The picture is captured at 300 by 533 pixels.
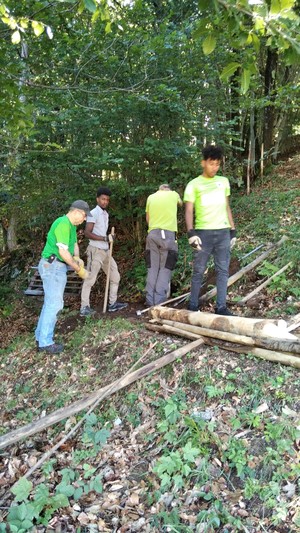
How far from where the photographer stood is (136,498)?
9.41 ft

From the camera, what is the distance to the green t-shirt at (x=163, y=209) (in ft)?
19.1

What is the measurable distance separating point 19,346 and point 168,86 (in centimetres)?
567

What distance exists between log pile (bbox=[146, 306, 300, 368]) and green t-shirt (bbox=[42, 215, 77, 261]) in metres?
1.71

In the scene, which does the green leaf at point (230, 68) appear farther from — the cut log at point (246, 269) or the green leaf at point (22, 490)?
the cut log at point (246, 269)

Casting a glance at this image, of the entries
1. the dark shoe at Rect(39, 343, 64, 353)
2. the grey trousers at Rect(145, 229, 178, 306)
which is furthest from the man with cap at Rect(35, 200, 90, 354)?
the grey trousers at Rect(145, 229, 178, 306)

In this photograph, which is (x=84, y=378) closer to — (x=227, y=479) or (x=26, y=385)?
(x=26, y=385)

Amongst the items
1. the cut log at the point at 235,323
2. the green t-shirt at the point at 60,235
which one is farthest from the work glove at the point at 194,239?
the green t-shirt at the point at 60,235

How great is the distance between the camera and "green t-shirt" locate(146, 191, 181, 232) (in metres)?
5.83

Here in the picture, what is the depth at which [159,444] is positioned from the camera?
3.25 m

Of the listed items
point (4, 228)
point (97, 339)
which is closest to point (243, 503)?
point (97, 339)

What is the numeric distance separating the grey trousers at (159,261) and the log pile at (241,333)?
1221 millimetres

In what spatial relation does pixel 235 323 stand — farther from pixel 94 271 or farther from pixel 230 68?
pixel 94 271

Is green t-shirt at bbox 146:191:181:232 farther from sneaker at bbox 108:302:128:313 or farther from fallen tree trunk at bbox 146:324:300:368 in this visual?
fallen tree trunk at bbox 146:324:300:368

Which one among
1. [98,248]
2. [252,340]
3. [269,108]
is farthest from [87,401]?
[269,108]
